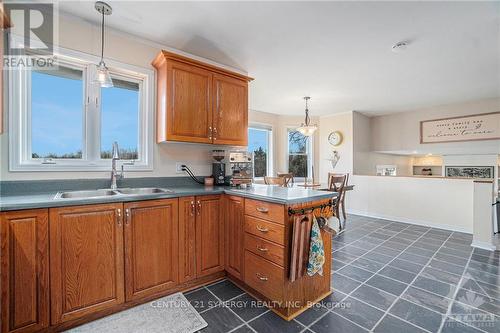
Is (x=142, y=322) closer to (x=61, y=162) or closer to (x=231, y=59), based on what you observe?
(x=61, y=162)

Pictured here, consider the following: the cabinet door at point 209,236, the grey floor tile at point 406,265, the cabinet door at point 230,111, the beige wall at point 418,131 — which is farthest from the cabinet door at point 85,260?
the beige wall at point 418,131

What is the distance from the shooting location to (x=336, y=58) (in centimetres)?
275

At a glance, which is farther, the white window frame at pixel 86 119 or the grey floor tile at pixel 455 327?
the white window frame at pixel 86 119

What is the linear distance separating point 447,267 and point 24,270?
3805mm

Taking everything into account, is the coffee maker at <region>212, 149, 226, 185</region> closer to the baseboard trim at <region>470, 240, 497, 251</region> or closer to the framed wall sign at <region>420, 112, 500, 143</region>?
the baseboard trim at <region>470, 240, 497, 251</region>

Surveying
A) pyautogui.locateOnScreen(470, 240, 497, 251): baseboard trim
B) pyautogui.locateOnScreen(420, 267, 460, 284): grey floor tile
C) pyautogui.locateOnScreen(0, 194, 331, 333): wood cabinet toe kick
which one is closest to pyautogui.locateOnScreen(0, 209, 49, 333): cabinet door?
pyautogui.locateOnScreen(0, 194, 331, 333): wood cabinet toe kick

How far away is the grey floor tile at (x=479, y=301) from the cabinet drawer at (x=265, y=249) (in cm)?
161

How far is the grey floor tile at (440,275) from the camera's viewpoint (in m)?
2.24

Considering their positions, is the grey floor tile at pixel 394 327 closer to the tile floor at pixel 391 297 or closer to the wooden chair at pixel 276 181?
the tile floor at pixel 391 297

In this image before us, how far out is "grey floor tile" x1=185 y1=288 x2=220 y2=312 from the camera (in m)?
1.84

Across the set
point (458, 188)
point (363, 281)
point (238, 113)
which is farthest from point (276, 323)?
point (458, 188)

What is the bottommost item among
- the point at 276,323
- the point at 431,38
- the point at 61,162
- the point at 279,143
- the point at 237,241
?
the point at 276,323

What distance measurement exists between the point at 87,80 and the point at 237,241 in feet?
6.84

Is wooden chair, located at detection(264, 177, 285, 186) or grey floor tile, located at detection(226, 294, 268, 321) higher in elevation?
wooden chair, located at detection(264, 177, 285, 186)
